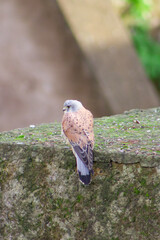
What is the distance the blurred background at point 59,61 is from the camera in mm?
7555

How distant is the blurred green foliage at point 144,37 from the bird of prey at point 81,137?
5.87 m

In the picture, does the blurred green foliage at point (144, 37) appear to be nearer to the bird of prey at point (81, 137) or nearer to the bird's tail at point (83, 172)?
the bird of prey at point (81, 137)

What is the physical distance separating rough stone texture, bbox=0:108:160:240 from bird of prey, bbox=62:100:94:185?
0.13 meters

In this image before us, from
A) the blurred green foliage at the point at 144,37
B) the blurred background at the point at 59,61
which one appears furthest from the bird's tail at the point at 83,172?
the blurred green foliage at the point at 144,37

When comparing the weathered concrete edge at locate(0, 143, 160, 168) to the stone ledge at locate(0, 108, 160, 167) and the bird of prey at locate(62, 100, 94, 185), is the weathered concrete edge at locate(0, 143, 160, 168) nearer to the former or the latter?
the stone ledge at locate(0, 108, 160, 167)

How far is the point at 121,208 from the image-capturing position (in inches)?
127

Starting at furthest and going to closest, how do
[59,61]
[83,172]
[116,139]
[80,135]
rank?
1. [59,61]
2. [116,139]
3. [80,135]
4. [83,172]

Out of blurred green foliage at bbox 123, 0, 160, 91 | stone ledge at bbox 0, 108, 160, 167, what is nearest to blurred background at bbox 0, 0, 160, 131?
blurred green foliage at bbox 123, 0, 160, 91

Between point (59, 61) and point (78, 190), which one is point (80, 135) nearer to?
point (78, 190)

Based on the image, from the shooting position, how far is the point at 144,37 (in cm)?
961

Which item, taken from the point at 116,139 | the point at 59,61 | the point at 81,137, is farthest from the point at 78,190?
the point at 59,61

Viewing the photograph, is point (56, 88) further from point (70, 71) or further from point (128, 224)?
point (128, 224)

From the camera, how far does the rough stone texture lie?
10.4ft

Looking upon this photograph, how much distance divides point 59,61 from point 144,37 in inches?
97.9
